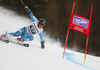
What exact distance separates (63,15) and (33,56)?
3.53 meters

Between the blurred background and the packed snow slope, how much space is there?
502 millimetres

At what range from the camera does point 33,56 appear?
2018mm

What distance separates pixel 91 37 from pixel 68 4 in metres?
1.64

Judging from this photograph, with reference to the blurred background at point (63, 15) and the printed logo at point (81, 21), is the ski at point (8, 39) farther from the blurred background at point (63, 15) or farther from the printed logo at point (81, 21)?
the blurred background at point (63, 15)

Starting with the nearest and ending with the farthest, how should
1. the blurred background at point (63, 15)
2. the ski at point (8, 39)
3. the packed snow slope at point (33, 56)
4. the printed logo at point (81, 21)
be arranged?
1. the packed snow slope at point (33, 56)
2. the printed logo at point (81, 21)
3. the ski at point (8, 39)
4. the blurred background at point (63, 15)

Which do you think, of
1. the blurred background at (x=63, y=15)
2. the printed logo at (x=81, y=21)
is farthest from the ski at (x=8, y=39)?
the blurred background at (x=63, y=15)

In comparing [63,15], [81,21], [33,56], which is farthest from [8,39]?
[63,15]

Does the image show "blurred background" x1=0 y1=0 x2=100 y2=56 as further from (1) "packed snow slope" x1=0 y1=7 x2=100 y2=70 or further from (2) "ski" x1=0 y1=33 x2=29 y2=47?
(2) "ski" x1=0 y1=33 x2=29 y2=47

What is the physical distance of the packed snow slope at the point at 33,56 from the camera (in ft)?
5.29

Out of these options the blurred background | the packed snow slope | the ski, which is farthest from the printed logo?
the blurred background

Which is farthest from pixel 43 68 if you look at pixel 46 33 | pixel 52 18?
pixel 52 18

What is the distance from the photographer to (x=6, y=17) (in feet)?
14.4

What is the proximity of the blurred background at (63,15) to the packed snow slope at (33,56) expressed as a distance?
50 cm

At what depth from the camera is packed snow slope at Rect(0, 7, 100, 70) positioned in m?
1.61
